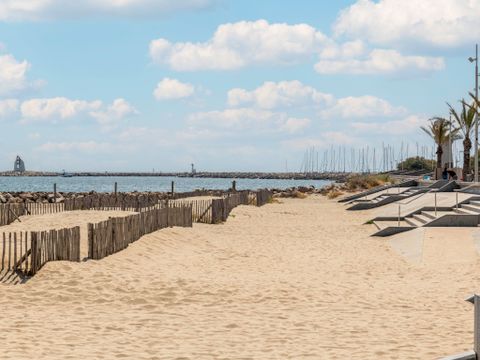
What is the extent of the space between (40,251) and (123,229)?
12.0 feet

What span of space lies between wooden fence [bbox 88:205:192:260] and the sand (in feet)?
1.06

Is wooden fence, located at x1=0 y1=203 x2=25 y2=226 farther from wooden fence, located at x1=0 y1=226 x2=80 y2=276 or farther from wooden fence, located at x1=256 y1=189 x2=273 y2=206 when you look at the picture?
wooden fence, located at x1=256 y1=189 x2=273 y2=206

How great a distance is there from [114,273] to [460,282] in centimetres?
772

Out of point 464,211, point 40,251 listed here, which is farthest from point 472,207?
point 40,251

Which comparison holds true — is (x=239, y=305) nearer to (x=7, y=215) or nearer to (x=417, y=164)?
(x=7, y=215)

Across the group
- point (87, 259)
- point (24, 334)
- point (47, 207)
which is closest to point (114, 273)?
point (87, 259)

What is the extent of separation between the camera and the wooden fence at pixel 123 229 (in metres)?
16.6

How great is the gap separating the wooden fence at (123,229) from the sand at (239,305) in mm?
323

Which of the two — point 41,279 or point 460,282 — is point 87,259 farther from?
point 460,282

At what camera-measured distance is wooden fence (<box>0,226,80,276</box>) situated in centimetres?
1467

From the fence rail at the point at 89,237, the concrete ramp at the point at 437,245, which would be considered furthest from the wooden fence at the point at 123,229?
the concrete ramp at the point at 437,245

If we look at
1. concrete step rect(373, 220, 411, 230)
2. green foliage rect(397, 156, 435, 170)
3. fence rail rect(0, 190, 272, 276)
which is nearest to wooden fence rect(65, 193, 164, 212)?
fence rail rect(0, 190, 272, 276)

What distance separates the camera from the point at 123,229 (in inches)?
720

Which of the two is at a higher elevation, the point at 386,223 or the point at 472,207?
the point at 472,207
